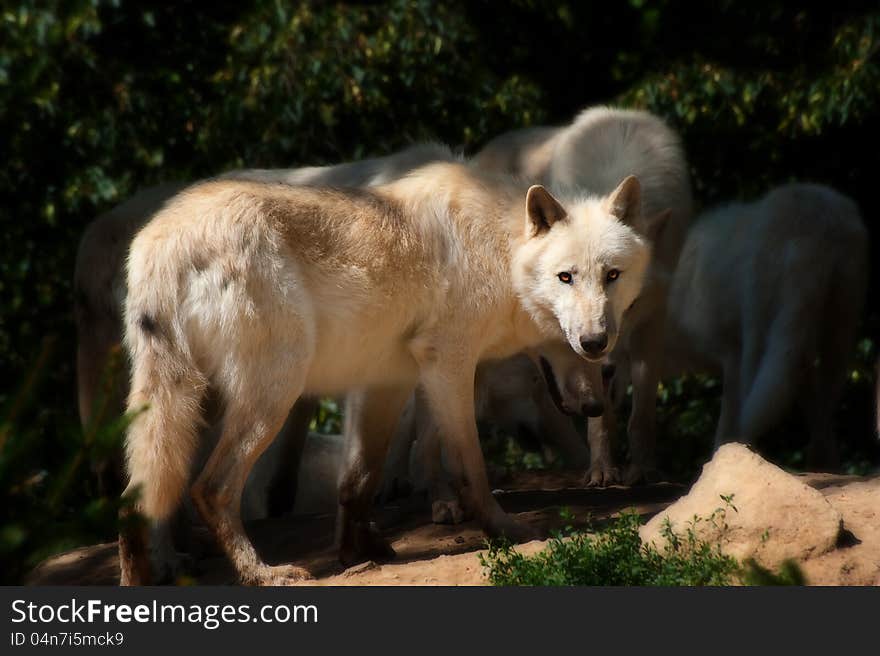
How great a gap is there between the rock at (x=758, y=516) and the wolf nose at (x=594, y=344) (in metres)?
0.76

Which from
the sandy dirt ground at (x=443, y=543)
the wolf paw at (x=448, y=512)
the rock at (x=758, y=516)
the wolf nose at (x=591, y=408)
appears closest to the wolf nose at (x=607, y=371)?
the sandy dirt ground at (x=443, y=543)

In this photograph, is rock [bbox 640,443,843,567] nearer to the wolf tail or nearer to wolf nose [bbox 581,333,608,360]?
wolf nose [bbox 581,333,608,360]

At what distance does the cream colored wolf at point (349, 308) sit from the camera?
193 inches

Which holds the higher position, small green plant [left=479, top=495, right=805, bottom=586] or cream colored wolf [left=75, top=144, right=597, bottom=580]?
cream colored wolf [left=75, top=144, right=597, bottom=580]

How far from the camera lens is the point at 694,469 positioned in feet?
34.8

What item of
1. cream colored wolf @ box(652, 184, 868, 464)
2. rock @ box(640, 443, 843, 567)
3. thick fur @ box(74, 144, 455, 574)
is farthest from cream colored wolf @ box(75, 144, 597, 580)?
cream colored wolf @ box(652, 184, 868, 464)

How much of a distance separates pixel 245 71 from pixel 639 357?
394cm

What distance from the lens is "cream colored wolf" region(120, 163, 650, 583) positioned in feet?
16.0

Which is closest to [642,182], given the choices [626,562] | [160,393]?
[626,562]

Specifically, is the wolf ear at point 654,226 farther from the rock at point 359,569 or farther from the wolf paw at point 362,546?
the rock at point 359,569

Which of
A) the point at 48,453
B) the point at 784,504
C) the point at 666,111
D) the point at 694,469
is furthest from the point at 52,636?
the point at 694,469

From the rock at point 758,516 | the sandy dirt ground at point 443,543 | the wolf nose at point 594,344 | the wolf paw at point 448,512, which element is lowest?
the sandy dirt ground at point 443,543

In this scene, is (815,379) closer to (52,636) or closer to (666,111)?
(666,111)

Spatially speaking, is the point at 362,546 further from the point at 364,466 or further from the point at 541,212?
the point at 541,212
